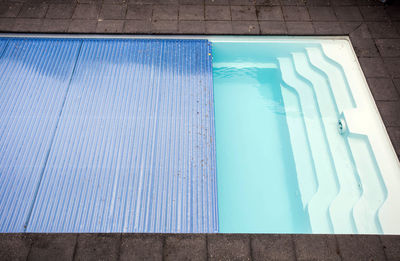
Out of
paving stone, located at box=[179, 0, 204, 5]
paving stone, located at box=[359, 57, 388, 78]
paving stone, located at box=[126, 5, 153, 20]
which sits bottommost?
paving stone, located at box=[359, 57, 388, 78]

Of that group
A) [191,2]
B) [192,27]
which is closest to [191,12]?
[191,2]

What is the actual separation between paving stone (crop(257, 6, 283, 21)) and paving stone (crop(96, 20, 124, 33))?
98.0 inches

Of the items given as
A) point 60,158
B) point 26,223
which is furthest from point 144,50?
point 26,223

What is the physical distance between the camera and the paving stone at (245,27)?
448 centimetres

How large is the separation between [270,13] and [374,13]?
76.1 inches

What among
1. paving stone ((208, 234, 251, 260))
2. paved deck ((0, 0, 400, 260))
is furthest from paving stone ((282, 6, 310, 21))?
paving stone ((208, 234, 251, 260))

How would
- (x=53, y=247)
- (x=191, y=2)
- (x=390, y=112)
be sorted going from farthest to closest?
1. (x=191, y=2)
2. (x=390, y=112)
3. (x=53, y=247)

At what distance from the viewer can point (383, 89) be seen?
3.92m

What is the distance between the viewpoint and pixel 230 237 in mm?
2770

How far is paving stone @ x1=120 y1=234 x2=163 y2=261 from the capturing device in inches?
104

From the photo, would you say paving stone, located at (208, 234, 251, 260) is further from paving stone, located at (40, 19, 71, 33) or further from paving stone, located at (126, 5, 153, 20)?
paving stone, located at (40, 19, 71, 33)

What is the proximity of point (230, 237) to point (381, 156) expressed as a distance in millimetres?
2355

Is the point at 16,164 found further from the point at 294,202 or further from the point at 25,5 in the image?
the point at 294,202

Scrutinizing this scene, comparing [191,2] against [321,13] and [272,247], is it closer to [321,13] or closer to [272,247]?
[321,13]
